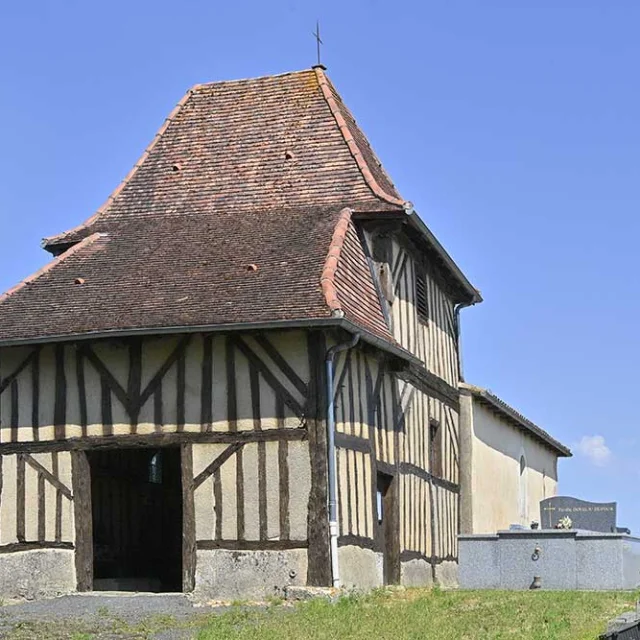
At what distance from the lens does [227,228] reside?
18875 mm

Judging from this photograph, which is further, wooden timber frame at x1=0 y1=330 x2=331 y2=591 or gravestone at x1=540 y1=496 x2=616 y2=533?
gravestone at x1=540 y1=496 x2=616 y2=533

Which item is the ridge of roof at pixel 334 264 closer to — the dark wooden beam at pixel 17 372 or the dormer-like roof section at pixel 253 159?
the dormer-like roof section at pixel 253 159

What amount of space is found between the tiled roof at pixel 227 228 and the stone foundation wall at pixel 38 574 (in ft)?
8.81

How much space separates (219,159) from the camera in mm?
20688

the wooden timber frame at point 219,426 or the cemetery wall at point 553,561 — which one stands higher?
the wooden timber frame at point 219,426

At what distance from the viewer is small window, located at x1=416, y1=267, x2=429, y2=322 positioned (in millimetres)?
20875

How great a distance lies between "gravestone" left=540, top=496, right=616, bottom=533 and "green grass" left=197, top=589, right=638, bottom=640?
638cm

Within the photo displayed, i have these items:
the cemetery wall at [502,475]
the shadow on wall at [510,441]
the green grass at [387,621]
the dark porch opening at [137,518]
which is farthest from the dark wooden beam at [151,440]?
the shadow on wall at [510,441]

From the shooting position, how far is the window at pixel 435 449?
2119cm

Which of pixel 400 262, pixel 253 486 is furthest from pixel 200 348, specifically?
pixel 400 262

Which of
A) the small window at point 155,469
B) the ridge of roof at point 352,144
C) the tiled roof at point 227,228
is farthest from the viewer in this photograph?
the small window at point 155,469

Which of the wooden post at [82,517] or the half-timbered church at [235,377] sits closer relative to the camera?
the half-timbered church at [235,377]

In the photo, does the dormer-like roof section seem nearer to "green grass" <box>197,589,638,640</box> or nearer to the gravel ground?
"green grass" <box>197,589,638,640</box>

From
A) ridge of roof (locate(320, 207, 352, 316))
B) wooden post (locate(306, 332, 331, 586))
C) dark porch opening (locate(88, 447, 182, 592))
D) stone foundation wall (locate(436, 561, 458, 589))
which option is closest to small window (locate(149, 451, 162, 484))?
dark porch opening (locate(88, 447, 182, 592))
